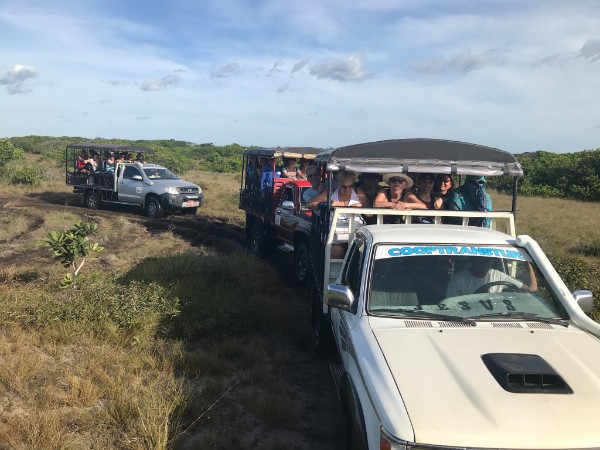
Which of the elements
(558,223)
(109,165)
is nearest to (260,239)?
(109,165)

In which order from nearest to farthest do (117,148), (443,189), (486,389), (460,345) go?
(486,389), (460,345), (443,189), (117,148)

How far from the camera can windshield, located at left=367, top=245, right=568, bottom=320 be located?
3.79m

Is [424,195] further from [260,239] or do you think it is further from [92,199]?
[92,199]

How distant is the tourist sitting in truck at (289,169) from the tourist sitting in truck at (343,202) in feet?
12.7

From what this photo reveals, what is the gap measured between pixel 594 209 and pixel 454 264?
21391mm

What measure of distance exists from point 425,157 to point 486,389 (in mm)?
3860

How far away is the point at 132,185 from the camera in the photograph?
1800cm

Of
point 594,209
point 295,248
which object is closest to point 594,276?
point 295,248

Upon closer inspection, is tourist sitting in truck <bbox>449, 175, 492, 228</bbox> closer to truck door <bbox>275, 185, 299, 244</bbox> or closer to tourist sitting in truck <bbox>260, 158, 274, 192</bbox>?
truck door <bbox>275, 185, 299, 244</bbox>

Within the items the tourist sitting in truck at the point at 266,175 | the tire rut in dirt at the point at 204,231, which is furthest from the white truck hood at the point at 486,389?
Result: the tire rut in dirt at the point at 204,231

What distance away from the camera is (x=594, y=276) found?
8094 mm

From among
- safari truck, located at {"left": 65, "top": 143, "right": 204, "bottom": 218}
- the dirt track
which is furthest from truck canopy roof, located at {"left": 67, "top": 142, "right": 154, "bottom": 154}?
the dirt track

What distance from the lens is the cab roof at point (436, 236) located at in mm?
4223

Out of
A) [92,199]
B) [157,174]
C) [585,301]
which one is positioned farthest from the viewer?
[92,199]
